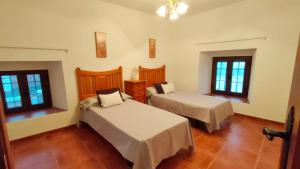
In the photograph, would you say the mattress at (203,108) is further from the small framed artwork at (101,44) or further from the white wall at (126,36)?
the small framed artwork at (101,44)

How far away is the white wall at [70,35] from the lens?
228 cm

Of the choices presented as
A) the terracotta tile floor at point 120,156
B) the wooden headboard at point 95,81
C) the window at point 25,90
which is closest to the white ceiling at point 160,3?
the wooden headboard at point 95,81

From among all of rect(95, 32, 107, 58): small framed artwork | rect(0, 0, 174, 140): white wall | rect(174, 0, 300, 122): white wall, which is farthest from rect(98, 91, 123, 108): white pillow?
rect(174, 0, 300, 122): white wall

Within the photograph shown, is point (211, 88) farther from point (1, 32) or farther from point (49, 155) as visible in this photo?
point (1, 32)

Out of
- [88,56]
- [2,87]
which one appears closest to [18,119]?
[2,87]

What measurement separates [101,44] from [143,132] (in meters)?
2.29

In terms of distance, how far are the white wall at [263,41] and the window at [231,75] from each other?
2.17 ft

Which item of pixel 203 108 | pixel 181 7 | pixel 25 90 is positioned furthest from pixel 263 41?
pixel 25 90

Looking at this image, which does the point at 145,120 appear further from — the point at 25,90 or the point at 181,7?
the point at 25,90

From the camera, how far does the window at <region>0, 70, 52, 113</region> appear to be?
8.97 feet

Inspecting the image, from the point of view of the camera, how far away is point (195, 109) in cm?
292

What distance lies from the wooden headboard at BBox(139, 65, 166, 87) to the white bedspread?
5.26 ft

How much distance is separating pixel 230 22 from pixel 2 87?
5087 mm

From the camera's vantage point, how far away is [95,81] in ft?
10.5
